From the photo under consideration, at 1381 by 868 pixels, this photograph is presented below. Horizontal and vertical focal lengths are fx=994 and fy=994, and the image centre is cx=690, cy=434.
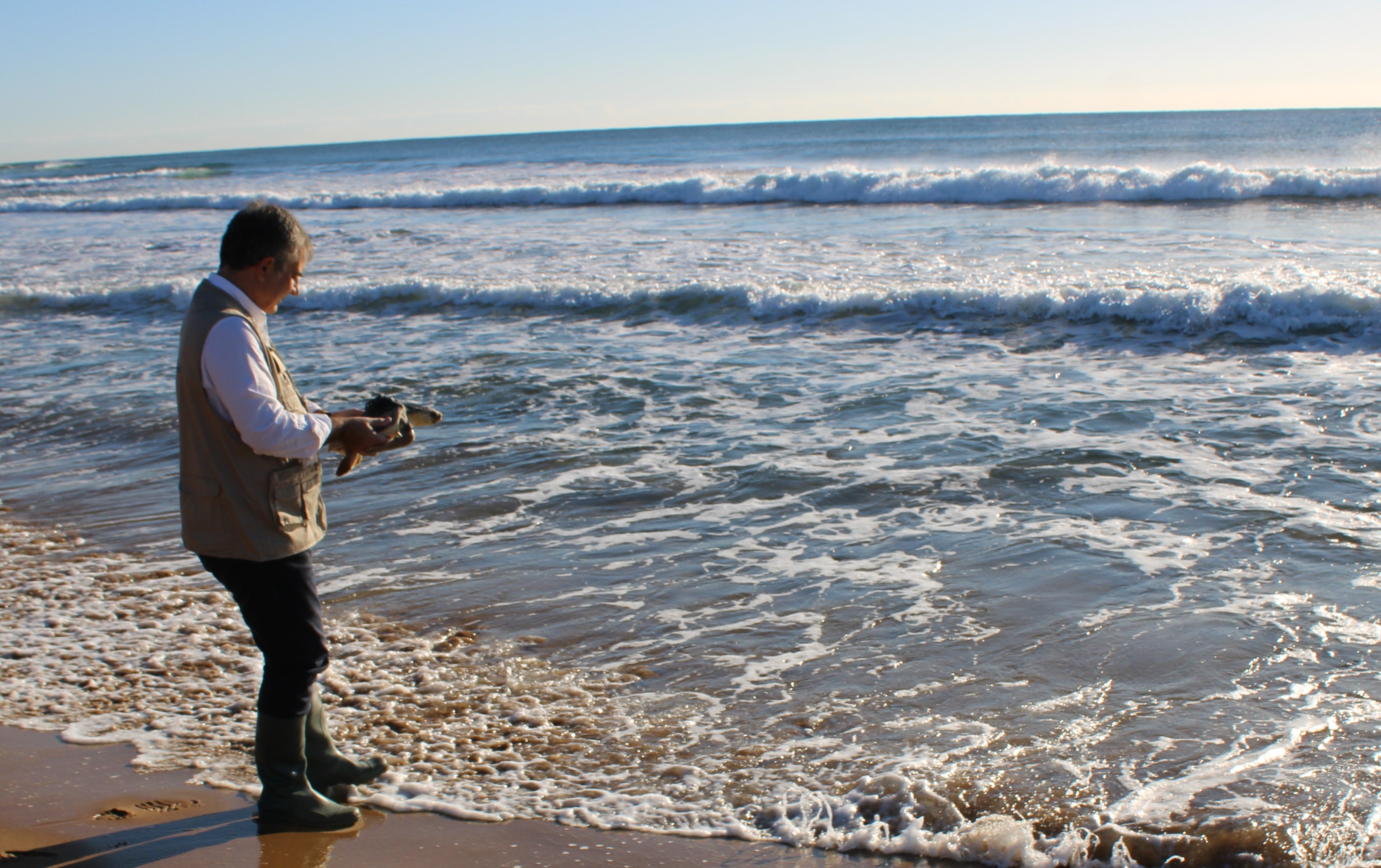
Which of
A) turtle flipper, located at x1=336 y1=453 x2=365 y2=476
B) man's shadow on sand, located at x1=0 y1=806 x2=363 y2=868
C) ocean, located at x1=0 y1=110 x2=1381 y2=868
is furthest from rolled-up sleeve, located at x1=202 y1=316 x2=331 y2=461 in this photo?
ocean, located at x1=0 y1=110 x2=1381 y2=868

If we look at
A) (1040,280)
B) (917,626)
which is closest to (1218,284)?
(1040,280)

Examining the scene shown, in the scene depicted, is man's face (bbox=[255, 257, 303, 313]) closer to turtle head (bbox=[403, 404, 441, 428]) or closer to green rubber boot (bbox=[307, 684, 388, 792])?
turtle head (bbox=[403, 404, 441, 428])

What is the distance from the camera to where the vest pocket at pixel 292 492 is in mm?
2488

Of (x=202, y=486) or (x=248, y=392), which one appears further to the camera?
(x=202, y=486)

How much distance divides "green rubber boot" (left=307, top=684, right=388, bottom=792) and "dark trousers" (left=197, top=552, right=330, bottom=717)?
0.11m

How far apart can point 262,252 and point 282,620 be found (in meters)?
0.94

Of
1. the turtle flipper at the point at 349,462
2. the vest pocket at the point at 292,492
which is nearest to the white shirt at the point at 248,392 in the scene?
the vest pocket at the point at 292,492

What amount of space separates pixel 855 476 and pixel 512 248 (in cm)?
1350

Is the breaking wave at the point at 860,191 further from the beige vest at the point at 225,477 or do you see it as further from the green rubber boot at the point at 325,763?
the beige vest at the point at 225,477

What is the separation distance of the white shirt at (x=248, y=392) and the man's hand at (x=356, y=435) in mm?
141

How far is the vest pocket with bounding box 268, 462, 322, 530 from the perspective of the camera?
8.16 feet

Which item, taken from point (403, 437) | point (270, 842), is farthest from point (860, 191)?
point (270, 842)

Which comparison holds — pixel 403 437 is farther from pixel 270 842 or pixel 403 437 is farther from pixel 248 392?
pixel 270 842

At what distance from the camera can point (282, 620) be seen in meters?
2.59
